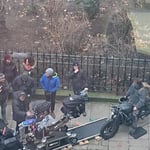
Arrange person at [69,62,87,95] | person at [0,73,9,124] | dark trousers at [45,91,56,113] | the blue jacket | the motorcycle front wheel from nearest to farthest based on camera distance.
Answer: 1. person at [0,73,9,124]
2. the motorcycle front wheel
3. the blue jacket
4. person at [69,62,87,95]
5. dark trousers at [45,91,56,113]

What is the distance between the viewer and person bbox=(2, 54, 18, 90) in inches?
525

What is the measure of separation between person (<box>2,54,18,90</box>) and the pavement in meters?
0.92

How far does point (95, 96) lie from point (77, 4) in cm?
433

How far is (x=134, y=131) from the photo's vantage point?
12.9 m

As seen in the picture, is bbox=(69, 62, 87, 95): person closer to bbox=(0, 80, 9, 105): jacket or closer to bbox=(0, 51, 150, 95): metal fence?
bbox=(0, 51, 150, 95): metal fence

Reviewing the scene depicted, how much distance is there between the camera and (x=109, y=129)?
12641 mm

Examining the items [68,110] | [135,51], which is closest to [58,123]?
[68,110]

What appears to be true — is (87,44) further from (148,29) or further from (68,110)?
(68,110)

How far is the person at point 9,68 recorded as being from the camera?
1333cm

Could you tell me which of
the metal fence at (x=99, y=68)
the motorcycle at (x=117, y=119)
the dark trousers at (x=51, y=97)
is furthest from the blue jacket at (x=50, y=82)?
the motorcycle at (x=117, y=119)

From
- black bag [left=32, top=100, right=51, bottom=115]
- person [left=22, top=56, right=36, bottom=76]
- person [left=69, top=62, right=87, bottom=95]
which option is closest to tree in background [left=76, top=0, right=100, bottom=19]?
person [left=69, top=62, right=87, bottom=95]

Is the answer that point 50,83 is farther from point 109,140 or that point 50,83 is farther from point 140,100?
point 140,100

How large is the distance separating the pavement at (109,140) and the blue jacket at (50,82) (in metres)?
0.87

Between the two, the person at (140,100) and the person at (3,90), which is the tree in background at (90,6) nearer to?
the person at (140,100)
